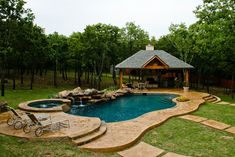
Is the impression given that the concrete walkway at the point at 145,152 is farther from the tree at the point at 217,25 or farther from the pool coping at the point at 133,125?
the tree at the point at 217,25

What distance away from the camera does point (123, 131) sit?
447 inches

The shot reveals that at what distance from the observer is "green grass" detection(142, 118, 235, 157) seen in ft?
31.0

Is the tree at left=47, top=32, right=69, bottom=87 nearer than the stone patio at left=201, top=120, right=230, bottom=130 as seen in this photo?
No

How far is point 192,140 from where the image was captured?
34.7 feet

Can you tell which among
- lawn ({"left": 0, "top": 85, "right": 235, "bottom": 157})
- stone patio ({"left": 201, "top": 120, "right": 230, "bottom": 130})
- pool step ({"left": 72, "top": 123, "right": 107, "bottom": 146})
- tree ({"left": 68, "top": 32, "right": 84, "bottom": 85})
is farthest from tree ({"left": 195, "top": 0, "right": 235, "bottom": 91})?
pool step ({"left": 72, "top": 123, "right": 107, "bottom": 146})

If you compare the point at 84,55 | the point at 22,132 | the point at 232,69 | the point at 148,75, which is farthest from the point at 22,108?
the point at 232,69

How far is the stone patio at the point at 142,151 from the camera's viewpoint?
29.5 feet

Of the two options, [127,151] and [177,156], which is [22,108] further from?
[177,156]

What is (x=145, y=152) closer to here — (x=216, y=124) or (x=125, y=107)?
(x=216, y=124)

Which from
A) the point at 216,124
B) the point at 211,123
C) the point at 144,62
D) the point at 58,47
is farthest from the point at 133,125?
the point at 58,47

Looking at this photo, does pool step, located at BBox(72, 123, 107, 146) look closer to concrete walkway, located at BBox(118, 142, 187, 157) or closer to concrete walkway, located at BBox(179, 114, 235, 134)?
concrete walkway, located at BBox(118, 142, 187, 157)

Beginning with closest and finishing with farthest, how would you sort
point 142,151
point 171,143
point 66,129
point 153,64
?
point 142,151
point 171,143
point 66,129
point 153,64

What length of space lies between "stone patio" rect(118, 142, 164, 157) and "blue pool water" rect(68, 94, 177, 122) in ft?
16.9

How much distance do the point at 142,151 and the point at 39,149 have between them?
361 cm
